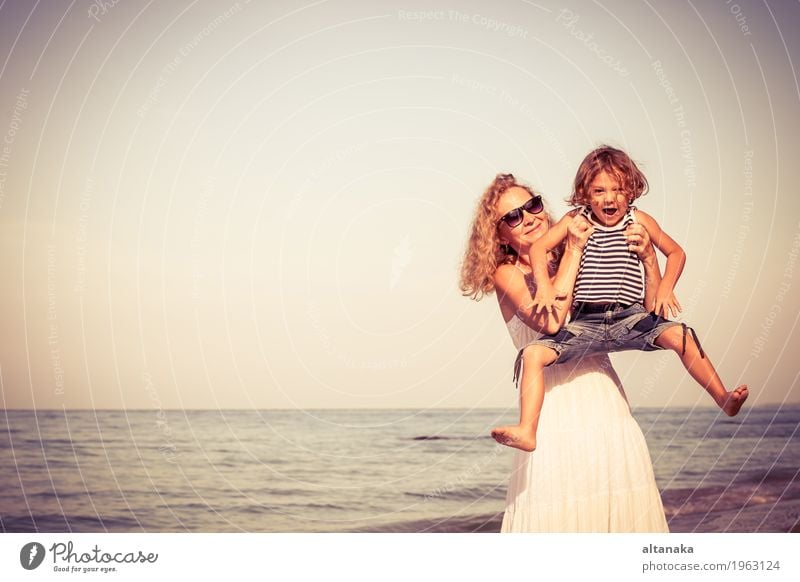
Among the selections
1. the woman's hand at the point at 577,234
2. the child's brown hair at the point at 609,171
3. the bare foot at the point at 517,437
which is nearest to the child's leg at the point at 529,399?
the bare foot at the point at 517,437

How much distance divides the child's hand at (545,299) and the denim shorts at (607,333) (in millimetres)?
137

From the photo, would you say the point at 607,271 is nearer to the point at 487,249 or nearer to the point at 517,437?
the point at 487,249

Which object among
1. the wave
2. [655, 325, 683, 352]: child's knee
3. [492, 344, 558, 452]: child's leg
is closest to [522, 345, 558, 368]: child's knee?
[492, 344, 558, 452]: child's leg

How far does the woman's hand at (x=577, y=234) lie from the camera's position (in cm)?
514

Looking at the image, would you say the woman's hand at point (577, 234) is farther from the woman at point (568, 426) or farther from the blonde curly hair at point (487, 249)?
the blonde curly hair at point (487, 249)

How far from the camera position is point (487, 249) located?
5324 millimetres

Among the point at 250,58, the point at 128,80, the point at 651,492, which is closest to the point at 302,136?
the point at 250,58

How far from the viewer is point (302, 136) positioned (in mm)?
7449

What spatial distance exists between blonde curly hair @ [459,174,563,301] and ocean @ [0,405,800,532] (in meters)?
3.69

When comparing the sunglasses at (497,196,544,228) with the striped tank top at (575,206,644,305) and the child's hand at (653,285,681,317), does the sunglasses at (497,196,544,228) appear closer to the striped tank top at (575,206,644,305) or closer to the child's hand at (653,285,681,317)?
the striped tank top at (575,206,644,305)

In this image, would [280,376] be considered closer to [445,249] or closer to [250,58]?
[445,249]

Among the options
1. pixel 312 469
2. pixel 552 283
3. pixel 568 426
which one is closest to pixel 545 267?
pixel 552 283

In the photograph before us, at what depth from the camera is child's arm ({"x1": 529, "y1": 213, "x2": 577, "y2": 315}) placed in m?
5.01

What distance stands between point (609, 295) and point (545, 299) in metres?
0.41
